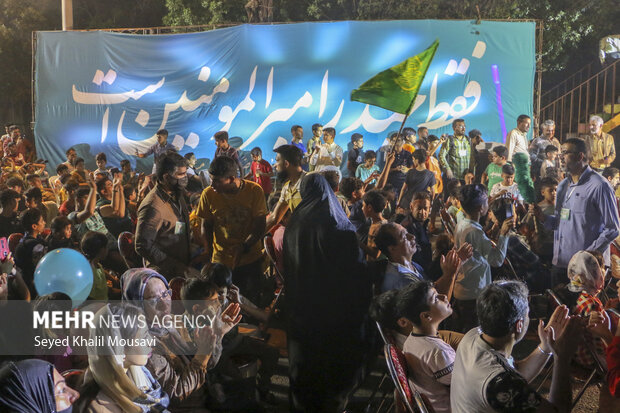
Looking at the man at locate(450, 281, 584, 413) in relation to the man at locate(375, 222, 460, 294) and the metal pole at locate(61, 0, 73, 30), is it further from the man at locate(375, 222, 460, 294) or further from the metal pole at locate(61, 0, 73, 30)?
the metal pole at locate(61, 0, 73, 30)

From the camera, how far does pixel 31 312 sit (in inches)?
137

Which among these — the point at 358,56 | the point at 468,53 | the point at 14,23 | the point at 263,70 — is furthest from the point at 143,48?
the point at 14,23

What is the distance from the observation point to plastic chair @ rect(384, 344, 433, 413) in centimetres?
264

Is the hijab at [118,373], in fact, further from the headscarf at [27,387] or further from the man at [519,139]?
the man at [519,139]

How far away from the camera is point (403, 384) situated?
266cm

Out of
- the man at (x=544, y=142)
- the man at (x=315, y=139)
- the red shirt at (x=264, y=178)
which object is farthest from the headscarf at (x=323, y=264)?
the man at (x=315, y=139)

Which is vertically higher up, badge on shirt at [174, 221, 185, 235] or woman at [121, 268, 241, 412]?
badge on shirt at [174, 221, 185, 235]

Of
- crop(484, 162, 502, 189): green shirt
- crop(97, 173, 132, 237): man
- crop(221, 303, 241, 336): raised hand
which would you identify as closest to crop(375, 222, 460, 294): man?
crop(221, 303, 241, 336): raised hand

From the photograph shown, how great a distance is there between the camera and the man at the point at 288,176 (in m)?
4.48

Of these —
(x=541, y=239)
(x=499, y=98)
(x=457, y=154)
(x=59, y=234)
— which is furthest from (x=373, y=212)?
A: (x=499, y=98)

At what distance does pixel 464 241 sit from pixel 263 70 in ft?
29.2

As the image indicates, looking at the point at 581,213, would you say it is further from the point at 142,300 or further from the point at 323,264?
the point at 142,300

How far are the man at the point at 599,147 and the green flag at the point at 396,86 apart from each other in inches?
191

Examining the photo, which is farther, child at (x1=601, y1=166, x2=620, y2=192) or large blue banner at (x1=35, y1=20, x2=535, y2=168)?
large blue banner at (x1=35, y1=20, x2=535, y2=168)
